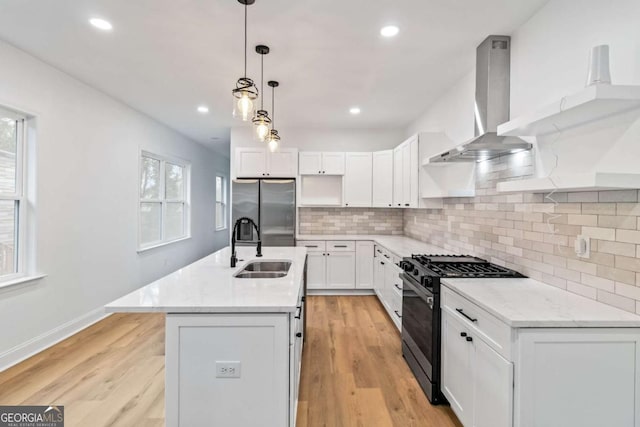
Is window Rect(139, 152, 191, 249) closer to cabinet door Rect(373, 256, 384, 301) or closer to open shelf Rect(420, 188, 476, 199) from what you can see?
cabinet door Rect(373, 256, 384, 301)

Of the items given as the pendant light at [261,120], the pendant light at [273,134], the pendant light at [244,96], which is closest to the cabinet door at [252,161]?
the pendant light at [273,134]

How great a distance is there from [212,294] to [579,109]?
6.72ft

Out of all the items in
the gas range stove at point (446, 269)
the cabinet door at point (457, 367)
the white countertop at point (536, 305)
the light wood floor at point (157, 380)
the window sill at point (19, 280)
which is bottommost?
the light wood floor at point (157, 380)

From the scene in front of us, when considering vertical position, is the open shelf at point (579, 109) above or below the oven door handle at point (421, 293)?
above

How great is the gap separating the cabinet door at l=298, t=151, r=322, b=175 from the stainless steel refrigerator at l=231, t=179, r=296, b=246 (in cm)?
46

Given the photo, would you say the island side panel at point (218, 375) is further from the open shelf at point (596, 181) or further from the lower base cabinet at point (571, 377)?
the open shelf at point (596, 181)

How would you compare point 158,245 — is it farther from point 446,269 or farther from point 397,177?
point 446,269

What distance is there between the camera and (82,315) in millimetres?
3625

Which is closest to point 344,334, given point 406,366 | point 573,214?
point 406,366

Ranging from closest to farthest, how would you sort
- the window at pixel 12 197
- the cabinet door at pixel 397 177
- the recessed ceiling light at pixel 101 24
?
1. the recessed ceiling light at pixel 101 24
2. the window at pixel 12 197
3. the cabinet door at pixel 397 177

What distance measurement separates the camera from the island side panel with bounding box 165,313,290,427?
162cm

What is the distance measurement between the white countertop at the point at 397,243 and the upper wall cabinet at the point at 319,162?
1042 millimetres

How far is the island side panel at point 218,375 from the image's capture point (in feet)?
5.31

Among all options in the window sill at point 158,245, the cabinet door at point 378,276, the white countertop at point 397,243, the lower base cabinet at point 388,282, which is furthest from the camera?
the window sill at point 158,245
